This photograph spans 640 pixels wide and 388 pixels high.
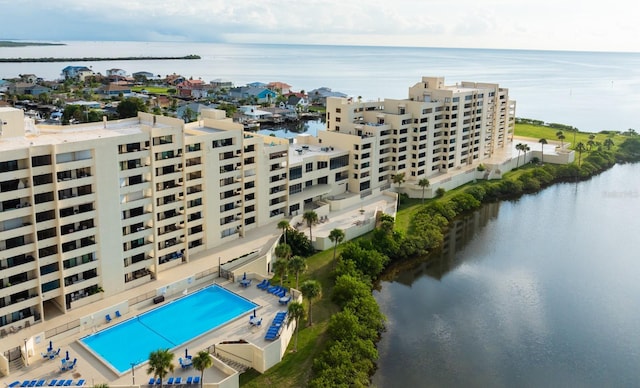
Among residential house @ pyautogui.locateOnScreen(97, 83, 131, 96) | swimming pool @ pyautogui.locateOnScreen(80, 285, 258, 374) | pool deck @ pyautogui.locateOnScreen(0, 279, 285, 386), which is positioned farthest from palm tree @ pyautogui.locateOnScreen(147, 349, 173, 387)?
residential house @ pyautogui.locateOnScreen(97, 83, 131, 96)

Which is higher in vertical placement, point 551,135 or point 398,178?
point 551,135

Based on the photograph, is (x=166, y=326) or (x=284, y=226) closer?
(x=166, y=326)

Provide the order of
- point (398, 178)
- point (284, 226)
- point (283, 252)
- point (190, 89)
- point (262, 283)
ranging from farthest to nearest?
point (190, 89) < point (398, 178) < point (284, 226) < point (283, 252) < point (262, 283)

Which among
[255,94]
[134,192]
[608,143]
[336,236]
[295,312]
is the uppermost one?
[255,94]

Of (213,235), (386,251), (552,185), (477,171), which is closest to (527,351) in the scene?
(386,251)

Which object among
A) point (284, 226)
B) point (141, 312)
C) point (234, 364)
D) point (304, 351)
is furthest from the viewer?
→ point (284, 226)

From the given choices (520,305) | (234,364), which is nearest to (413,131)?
(520,305)

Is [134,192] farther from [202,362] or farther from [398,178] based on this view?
[398,178]
